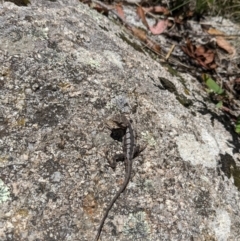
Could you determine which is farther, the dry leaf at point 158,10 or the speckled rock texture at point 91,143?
the dry leaf at point 158,10

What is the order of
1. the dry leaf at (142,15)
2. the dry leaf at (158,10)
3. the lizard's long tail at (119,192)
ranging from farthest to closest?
the dry leaf at (158,10) → the dry leaf at (142,15) → the lizard's long tail at (119,192)

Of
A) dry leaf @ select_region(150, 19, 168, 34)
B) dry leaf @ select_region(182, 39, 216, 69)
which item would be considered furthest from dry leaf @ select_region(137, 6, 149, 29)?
dry leaf @ select_region(182, 39, 216, 69)

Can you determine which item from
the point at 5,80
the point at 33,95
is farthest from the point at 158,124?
the point at 5,80

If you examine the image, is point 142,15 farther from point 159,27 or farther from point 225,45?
point 225,45

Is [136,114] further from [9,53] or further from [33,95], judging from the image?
[9,53]

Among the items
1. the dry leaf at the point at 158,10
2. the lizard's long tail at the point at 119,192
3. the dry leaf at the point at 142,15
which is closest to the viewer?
the lizard's long tail at the point at 119,192

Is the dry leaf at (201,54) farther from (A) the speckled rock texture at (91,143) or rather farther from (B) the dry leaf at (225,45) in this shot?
(A) the speckled rock texture at (91,143)

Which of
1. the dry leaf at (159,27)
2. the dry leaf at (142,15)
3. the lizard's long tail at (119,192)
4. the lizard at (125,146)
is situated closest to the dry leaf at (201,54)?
the dry leaf at (159,27)
